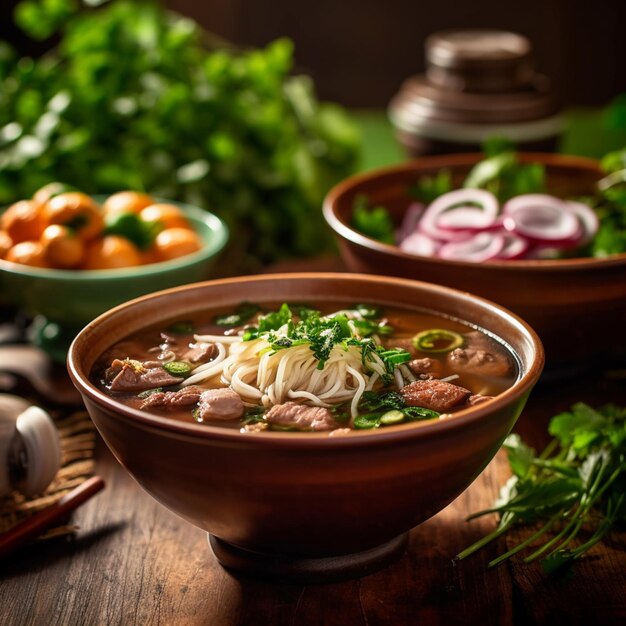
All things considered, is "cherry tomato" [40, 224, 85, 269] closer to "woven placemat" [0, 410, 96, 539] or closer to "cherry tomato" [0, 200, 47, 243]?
"cherry tomato" [0, 200, 47, 243]

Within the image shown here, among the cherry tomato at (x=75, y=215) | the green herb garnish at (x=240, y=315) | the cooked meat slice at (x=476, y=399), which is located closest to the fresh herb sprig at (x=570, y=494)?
the cooked meat slice at (x=476, y=399)

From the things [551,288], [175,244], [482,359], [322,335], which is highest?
[322,335]

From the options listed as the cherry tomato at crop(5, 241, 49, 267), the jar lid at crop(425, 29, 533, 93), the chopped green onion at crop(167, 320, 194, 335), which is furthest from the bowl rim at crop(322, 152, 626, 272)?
the jar lid at crop(425, 29, 533, 93)

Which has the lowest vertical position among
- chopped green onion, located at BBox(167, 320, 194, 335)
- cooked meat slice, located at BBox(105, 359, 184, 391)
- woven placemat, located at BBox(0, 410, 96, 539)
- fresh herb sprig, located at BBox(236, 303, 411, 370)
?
woven placemat, located at BBox(0, 410, 96, 539)

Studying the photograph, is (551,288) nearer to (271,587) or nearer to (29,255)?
(271,587)

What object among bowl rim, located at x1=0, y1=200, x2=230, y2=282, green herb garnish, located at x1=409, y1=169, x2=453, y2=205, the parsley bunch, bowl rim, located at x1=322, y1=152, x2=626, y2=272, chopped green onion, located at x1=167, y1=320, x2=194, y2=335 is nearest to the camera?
chopped green onion, located at x1=167, y1=320, x2=194, y2=335

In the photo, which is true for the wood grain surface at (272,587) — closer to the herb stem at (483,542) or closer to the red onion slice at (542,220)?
the herb stem at (483,542)

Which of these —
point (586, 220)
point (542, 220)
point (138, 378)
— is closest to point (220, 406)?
point (138, 378)
